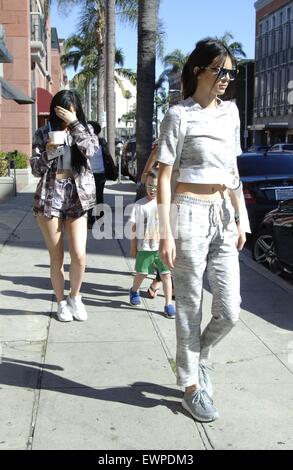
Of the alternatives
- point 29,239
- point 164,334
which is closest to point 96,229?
point 29,239

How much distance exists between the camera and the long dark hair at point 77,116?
16.2 ft

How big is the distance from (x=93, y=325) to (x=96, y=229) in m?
5.48

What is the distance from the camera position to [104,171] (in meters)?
9.38

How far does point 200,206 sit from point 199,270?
0.36 metres

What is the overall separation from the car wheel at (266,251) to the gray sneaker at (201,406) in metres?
4.32

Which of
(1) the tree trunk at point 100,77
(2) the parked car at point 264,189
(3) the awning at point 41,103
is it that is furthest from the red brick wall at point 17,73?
(2) the parked car at point 264,189

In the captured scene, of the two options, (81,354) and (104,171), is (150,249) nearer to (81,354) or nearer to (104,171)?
(81,354)

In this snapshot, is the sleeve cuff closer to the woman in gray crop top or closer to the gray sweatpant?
the woman in gray crop top

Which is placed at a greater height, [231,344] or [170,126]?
[170,126]

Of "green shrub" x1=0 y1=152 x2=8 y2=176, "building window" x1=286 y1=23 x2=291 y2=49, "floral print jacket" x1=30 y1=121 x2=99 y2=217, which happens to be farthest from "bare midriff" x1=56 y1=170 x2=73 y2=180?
"building window" x1=286 y1=23 x2=291 y2=49

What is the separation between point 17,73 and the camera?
23.7 metres

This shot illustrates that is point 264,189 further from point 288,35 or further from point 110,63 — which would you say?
point 288,35

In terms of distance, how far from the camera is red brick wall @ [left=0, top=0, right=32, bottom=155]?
23.1 meters

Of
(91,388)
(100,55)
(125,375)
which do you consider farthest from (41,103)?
(91,388)
